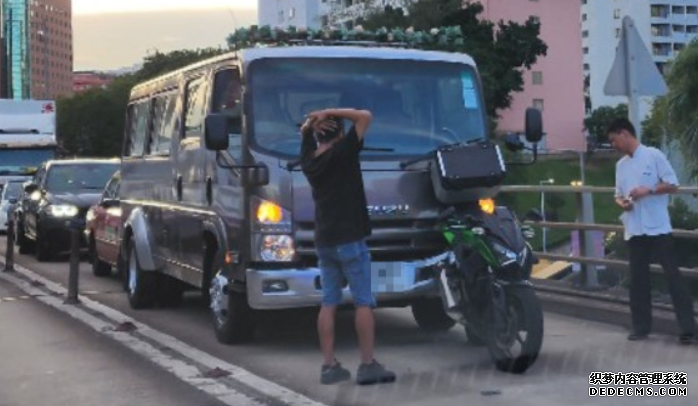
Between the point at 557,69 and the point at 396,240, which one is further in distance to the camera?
the point at 557,69

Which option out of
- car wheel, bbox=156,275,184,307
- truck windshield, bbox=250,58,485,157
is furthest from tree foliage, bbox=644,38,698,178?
truck windshield, bbox=250,58,485,157

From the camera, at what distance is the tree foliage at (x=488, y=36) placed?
186 feet

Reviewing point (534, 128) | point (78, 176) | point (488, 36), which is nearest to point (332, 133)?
point (534, 128)

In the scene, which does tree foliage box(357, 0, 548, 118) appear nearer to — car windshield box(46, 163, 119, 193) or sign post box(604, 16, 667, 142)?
car windshield box(46, 163, 119, 193)

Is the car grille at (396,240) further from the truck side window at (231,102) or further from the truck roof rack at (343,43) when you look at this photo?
the truck roof rack at (343,43)

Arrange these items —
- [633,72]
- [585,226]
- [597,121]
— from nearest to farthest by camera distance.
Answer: [633,72]
[585,226]
[597,121]

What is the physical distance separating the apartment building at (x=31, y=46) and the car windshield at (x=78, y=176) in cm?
6611

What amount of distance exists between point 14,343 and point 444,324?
12.9ft

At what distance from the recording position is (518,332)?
24.7ft

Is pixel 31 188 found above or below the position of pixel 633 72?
below

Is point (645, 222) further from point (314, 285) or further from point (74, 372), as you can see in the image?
point (74, 372)

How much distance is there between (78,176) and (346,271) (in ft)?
42.8

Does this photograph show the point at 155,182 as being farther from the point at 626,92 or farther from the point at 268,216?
the point at 626,92

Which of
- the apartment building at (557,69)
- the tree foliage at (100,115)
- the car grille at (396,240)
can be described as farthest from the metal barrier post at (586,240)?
the apartment building at (557,69)
